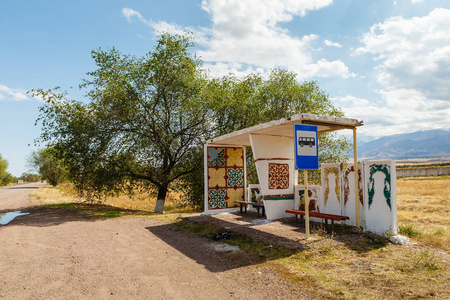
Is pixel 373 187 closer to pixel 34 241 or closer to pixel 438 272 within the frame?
pixel 438 272

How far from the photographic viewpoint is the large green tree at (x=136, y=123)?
15148 mm

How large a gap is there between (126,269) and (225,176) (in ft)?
26.7

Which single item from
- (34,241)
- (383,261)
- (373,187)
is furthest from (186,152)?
(383,261)

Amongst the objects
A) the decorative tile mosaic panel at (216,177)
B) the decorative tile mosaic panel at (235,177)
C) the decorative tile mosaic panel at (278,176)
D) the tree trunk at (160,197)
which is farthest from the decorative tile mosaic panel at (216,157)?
the tree trunk at (160,197)

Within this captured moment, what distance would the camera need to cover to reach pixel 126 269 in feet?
19.9

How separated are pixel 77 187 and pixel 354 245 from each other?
47.4 feet

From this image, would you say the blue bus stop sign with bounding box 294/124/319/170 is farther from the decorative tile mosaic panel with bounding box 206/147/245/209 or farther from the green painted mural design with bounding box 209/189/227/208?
the green painted mural design with bounding box 209/189/227/208

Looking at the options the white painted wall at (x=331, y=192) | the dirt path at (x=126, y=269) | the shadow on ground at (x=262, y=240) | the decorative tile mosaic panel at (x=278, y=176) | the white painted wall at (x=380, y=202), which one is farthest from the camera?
the decorative tile mosaic panel at (x=278, y=176)

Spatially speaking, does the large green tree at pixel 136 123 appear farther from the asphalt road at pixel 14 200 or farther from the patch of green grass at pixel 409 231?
the patch of green grass at pixel 409 231

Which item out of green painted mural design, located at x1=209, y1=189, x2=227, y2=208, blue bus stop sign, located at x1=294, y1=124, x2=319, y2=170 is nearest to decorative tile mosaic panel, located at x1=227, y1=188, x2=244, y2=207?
green painted mural design, located at x1=209, y1=189, x2=227, y2=208

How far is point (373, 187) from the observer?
8.59 m

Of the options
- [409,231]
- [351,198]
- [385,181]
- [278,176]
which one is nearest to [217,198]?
[278,176]

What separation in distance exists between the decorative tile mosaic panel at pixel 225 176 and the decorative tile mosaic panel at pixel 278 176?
10.4ft

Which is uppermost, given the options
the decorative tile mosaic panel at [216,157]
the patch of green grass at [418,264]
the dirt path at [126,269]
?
the decorative tile mosaic panel at [216,157]
